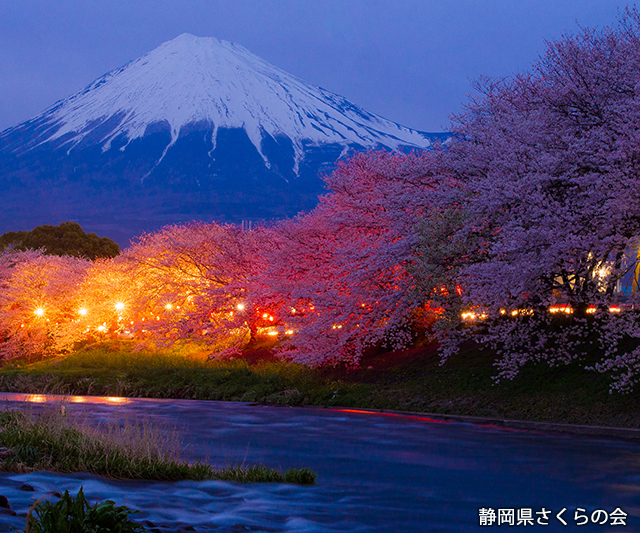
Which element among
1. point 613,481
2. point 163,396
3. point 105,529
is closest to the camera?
point 105,529

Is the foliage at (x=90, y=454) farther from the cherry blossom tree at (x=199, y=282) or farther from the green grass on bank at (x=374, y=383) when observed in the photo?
the cherry blossom tree at (x=199, y=282)

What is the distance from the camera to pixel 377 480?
12.7m

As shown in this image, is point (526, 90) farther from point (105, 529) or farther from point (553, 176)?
point (105, 529)

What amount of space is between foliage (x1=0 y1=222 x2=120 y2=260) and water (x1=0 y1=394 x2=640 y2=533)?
70.8 meters

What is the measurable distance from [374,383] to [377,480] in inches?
524

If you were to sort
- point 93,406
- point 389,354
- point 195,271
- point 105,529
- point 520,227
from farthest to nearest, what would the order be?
point 195,271, point 389,354, point 93,406, point 520,227, point 105,529

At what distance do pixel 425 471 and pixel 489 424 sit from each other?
20.8 feet

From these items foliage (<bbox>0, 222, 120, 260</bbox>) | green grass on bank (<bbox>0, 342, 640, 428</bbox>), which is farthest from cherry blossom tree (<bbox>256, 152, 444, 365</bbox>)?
foliage (<bbox>0, 222, 120, 260</bbox>)

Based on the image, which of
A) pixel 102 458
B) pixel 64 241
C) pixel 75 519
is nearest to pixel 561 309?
pixel 102 458

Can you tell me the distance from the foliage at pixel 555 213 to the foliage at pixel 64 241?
72.8 m

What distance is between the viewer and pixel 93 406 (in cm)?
2634

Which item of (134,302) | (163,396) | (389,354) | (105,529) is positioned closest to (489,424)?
(389,354)

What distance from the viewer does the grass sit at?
1040cm

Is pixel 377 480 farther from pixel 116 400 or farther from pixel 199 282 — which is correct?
pixel 199 282
